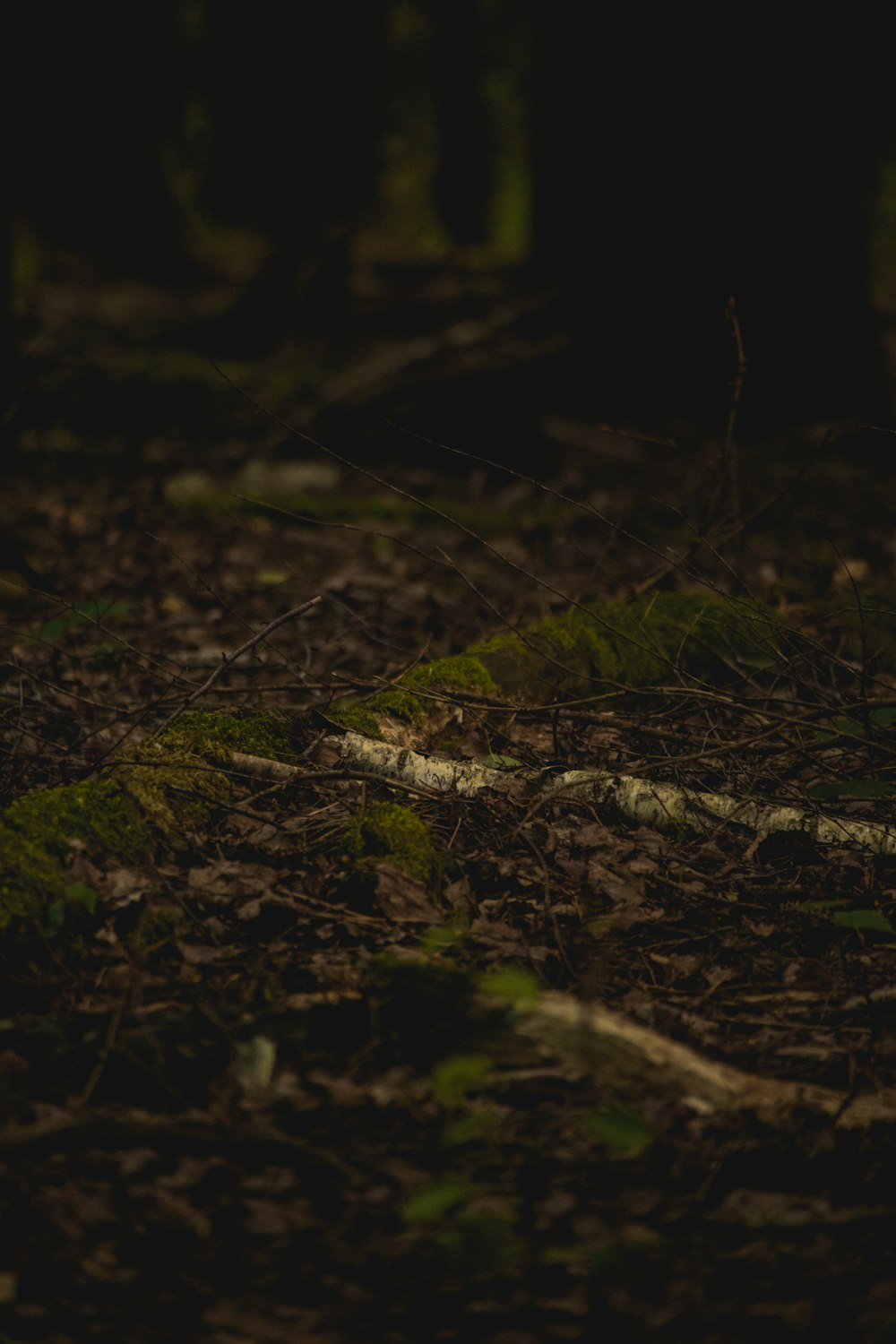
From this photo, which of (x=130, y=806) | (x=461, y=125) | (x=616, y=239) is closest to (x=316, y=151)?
(x=616, y=239)

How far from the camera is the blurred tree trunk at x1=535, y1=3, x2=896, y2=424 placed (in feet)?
29.0

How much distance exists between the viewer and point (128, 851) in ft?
10.8

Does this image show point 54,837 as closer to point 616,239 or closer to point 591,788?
point 591,788

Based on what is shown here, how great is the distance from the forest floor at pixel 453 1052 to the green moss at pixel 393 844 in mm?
34

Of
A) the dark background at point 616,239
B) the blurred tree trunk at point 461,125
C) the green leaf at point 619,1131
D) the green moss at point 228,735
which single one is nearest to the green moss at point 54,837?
the green moss at point 228,735

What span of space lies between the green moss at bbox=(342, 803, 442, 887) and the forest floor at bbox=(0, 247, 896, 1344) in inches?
1.3

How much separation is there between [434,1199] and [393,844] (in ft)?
4.45

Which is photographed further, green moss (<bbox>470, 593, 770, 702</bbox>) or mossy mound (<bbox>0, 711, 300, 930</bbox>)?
green moss (<bbox>470, 593, 770, 702</bbox>)

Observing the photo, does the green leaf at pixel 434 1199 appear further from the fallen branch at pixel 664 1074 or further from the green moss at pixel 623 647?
the green moss at pixel 623 647

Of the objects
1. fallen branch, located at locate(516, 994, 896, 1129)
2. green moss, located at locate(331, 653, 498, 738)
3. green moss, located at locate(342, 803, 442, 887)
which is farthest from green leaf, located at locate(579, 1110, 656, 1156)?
green moss, located at locate(331, 653, 498, 738)

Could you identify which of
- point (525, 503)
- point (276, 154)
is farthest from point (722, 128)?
point (276, 154)

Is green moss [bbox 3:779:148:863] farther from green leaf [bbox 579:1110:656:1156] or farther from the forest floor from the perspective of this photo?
green leaf [bbox 579:1110:656:1156]

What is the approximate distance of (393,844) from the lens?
3428 millimetres

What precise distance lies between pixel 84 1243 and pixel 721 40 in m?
9.51
